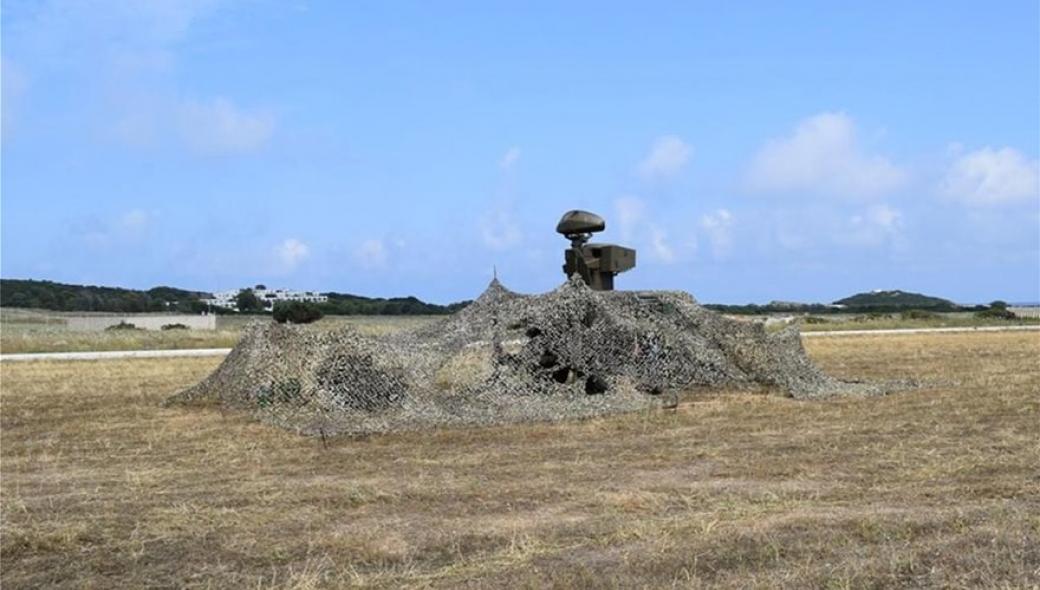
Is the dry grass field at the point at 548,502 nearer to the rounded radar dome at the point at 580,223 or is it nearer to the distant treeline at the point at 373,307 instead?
the rounded radar dome at the point at 580,223

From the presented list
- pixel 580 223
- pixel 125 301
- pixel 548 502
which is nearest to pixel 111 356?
pixel 580 223

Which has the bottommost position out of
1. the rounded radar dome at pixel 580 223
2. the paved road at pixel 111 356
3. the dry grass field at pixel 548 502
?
the dry grass field at pixel 548 502

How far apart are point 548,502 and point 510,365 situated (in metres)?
7.29

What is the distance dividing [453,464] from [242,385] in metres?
5.71

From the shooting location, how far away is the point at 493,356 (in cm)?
1496

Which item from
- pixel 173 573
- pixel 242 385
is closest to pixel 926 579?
pixel 173 573

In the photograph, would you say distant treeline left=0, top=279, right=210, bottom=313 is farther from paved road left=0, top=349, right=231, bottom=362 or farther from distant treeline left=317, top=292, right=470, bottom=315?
paved road left=0, top=349, right=231, bottom=362

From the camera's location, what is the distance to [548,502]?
7.56 metres

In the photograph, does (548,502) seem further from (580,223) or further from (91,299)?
(91,299)

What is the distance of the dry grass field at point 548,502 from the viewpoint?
5602 millimetres

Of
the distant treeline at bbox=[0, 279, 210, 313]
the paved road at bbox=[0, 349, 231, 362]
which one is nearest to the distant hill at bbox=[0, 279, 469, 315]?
the distant treeline at bbox=[0, 279, 210, 313]

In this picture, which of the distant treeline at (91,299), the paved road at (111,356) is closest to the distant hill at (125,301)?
the distant treeline at (91,299)

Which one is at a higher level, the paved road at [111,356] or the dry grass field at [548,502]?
the paved road at [111,356]

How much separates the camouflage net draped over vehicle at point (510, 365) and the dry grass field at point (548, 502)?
678 millimetres
